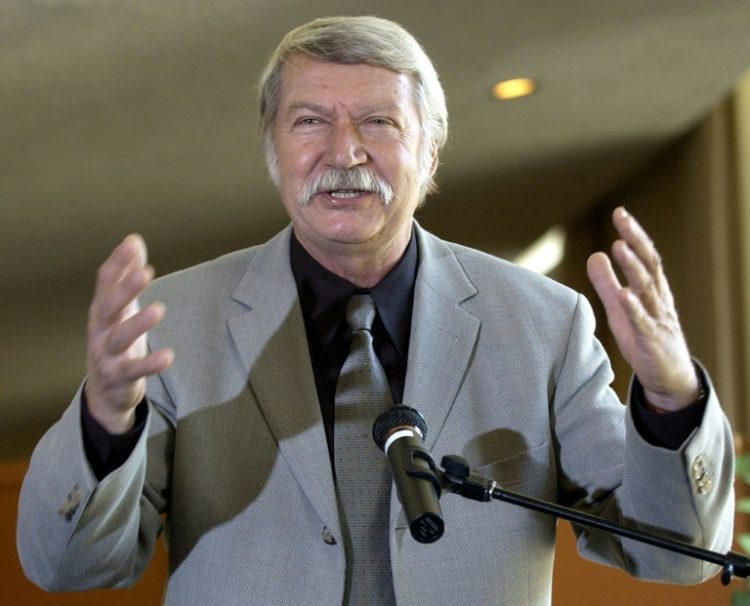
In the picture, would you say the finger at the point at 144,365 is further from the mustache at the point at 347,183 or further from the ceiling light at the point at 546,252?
the ceiling light at the point at 546,252

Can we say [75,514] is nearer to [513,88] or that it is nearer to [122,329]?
[122,329]

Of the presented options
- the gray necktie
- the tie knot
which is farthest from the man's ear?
the gray necktie

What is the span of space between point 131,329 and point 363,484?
548mm

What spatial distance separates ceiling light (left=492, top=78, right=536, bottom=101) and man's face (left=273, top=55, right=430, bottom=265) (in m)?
3.31

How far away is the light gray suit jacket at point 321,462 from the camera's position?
1.50 metres

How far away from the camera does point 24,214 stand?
489cm

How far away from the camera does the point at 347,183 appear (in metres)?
1.83

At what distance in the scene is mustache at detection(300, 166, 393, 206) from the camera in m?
1.82

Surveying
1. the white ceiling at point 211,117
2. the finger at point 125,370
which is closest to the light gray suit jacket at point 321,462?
the finger at point 125,370

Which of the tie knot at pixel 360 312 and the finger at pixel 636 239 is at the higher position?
the tie knot at pixel 360 312

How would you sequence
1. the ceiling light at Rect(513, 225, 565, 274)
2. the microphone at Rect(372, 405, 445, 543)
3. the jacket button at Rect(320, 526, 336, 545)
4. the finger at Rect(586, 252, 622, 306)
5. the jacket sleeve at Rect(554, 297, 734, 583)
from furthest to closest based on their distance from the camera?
the ceiling light at Rect(513, 225, 565, 274) → the jacket button at Rect(320, 526, 336, 545) → the jacket sleeve at Rect(554, 297, 734, 583) → the finger at Rect(586, 252, 622, 306) → the microphone at Rect(372, 405, 445, 543)

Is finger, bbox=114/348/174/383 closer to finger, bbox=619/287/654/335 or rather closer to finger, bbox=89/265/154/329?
finger, bbox=89/265/154/329

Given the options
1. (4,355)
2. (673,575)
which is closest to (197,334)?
(673,575)

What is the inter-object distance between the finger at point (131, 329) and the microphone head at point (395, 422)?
0.99ft
